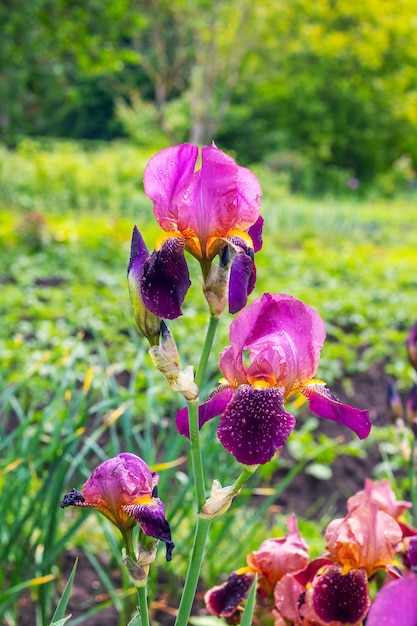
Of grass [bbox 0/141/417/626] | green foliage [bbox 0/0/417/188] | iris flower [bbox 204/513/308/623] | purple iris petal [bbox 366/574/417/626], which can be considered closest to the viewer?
purple iris petal [bbox 366/574/417/626]

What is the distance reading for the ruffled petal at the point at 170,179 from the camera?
0.85 meters

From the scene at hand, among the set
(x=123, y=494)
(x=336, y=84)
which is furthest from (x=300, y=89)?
(x=123, y=494)

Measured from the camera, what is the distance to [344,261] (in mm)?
7285

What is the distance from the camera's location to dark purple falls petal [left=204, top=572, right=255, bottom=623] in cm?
104

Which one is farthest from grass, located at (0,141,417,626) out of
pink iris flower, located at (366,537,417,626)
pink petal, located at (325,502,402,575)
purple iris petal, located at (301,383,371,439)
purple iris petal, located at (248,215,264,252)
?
pink iris flower, located at (366,537,417,626)

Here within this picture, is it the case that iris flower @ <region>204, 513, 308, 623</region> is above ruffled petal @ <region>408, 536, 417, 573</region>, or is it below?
below

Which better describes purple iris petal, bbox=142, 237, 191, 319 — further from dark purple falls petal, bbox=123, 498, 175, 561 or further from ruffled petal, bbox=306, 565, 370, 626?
ruffled petal, bbox=306, 565, 370, 626

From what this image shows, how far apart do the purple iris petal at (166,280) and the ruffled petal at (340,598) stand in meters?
0.43

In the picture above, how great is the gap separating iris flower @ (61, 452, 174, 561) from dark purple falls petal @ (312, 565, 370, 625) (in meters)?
0.24

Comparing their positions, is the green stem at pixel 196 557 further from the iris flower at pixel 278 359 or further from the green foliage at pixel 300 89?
the green foliage at pixel 300 89

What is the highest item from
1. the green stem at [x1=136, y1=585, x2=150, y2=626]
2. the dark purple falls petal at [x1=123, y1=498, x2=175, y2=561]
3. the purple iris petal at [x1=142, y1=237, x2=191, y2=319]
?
the purple iris petal at [x1=142, y1=237, x2=191, y2=319]

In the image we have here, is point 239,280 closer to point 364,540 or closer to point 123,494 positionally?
point 123,494

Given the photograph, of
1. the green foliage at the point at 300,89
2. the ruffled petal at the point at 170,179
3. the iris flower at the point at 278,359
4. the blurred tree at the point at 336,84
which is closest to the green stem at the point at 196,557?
the iris flower at the point at 278,359

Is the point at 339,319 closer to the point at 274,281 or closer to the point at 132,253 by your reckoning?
the point at 274,281
